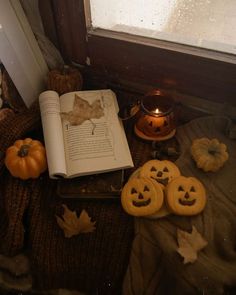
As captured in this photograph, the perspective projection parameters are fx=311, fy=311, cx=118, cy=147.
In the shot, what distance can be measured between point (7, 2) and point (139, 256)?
817mm

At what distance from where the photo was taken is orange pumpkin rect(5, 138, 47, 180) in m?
0.87

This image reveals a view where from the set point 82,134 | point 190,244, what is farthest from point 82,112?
point 190,244

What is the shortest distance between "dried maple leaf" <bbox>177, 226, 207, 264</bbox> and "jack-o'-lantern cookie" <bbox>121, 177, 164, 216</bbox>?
9 cm

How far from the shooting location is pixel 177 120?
105 cm

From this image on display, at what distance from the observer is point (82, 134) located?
945mm

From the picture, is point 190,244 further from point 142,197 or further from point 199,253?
point 142,197

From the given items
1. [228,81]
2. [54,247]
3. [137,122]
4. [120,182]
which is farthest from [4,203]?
[228,81]

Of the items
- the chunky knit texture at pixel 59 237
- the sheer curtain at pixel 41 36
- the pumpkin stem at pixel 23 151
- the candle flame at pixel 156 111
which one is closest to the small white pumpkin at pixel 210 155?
the candle flame at pixel 156 111

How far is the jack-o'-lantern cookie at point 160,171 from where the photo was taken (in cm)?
87

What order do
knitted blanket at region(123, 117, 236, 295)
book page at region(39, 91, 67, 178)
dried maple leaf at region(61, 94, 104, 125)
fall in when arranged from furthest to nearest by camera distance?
dried maple leaf at region(61, 94, 104, 125), book page at region(39, 91, 67, 178), knitted blanket at region(123, 117, 236, 295)

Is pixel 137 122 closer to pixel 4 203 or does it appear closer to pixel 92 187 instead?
pixel 92 187

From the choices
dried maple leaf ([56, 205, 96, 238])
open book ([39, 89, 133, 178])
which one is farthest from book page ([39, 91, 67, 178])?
dried maple leaf ([56, 205, 96, 238])

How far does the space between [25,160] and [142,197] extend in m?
0.34

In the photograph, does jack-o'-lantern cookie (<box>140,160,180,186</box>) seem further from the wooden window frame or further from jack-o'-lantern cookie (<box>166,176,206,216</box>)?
the wooden window frame
